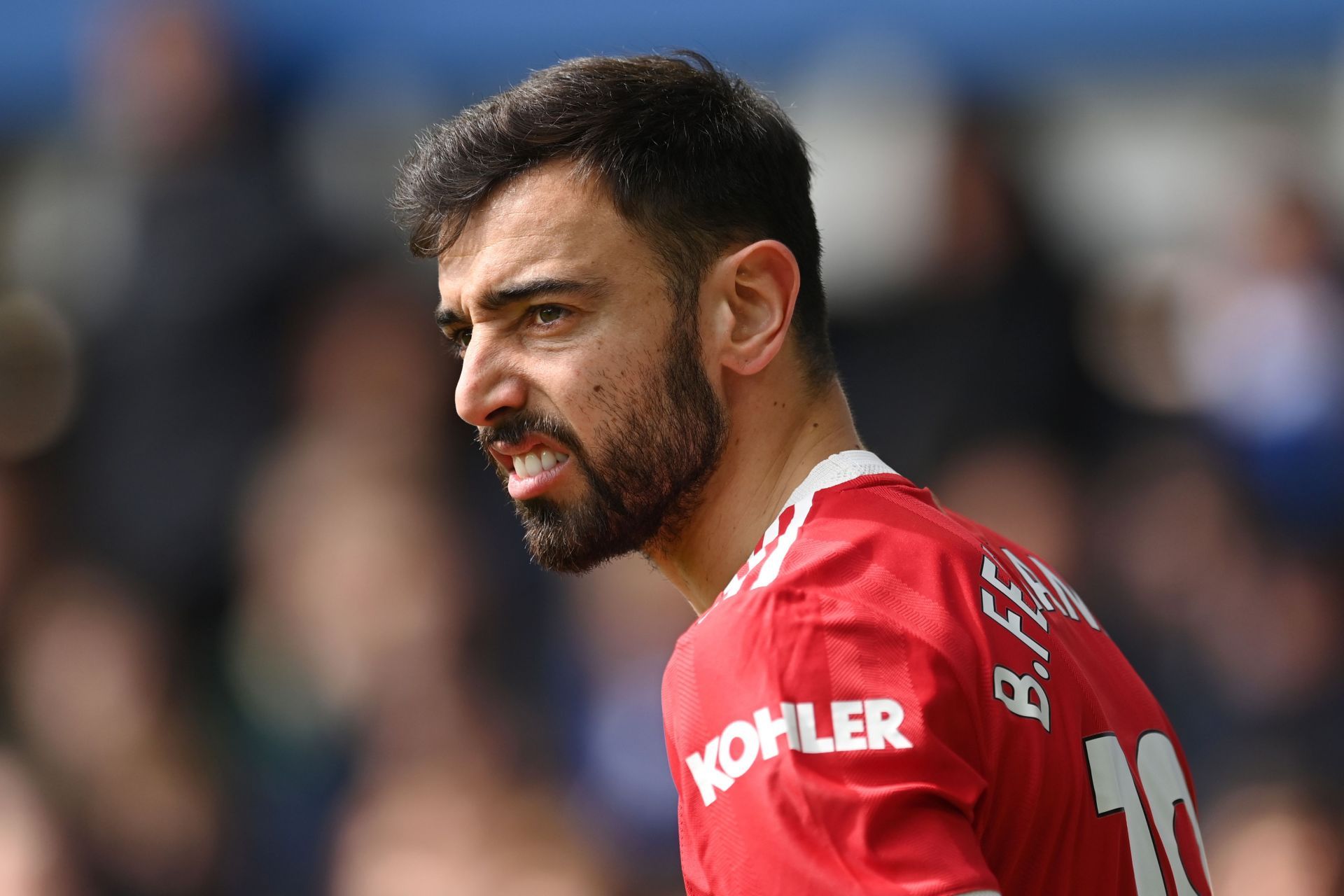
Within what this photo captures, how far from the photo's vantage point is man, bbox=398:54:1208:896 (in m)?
2.00

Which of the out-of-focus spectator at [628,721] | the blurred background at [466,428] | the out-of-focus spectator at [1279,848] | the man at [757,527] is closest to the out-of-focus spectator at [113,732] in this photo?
the blurred background at [466,428]

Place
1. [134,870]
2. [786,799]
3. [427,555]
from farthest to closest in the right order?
[427,555] < [134,870] < [786,799]

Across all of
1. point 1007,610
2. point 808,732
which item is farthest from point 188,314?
point 808,732

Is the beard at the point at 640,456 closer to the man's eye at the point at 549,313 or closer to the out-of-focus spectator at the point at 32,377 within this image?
the man's eye at the point at 549,313

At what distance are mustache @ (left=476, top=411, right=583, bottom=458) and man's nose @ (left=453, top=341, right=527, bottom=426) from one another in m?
0.01

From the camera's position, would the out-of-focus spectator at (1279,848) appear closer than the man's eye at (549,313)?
No

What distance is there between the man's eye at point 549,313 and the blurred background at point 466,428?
11.4 ft

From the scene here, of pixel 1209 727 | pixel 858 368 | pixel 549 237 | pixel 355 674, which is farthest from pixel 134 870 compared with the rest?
pixel 549 237

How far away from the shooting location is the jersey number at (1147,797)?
7.42 ft

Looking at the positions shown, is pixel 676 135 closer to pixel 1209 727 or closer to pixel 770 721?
pixel 770 721

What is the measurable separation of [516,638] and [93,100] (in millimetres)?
3418

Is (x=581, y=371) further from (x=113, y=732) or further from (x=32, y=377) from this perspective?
(x=32, y=377)

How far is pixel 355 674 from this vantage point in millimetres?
6449

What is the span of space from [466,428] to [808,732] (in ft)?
17.6
